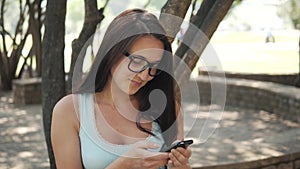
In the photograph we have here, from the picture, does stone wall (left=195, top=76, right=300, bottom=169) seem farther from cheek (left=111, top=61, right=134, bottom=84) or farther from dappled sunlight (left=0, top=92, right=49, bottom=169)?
cheek (left=111, top=61, right=134, bottom=84)

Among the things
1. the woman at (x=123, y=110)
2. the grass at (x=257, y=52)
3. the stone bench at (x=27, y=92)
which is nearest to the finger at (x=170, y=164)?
the woman at (x=123, y=110)

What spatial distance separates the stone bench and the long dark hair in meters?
8.20

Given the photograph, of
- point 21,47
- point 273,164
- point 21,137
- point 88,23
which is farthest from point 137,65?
point 21,47

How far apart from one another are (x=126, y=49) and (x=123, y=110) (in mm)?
264

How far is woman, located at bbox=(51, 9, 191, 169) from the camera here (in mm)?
1796

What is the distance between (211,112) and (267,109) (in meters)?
6.87

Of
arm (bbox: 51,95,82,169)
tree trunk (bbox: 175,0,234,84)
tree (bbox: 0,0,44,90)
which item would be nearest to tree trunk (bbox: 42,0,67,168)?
tree trunk (bbox: 175,0,234,84)

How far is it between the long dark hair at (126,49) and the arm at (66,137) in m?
0.10

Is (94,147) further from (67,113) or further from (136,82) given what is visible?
(136,82)

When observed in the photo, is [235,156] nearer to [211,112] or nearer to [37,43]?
[211,112]

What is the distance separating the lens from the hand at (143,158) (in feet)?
5.78

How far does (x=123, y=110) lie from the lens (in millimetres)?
1969

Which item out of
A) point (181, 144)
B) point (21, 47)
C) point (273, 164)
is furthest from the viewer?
point (21, 47)

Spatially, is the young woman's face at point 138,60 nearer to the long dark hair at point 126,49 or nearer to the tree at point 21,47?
the long dark hair at point 126,49
